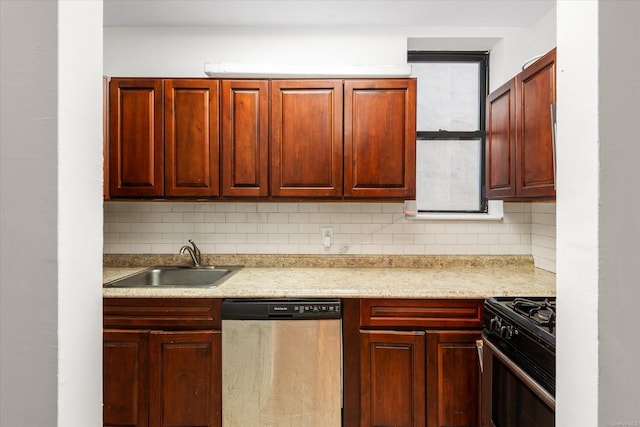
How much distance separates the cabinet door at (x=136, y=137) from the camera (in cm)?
218

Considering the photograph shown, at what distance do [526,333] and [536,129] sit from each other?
0.99 meters

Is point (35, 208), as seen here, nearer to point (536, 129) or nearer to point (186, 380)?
point (186, 380)

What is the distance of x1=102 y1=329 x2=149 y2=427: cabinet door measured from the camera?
1.87m

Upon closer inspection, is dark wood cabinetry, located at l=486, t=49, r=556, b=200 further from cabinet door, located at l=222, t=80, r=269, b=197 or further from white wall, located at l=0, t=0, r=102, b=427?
white wall, located at l=0, t=0, r=102, b=427

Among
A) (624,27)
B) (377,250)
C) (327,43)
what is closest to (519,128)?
(377,250)

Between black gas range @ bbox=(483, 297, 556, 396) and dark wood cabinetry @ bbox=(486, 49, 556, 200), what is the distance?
1.73ft

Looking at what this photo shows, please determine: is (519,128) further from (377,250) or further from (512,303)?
(377,250)

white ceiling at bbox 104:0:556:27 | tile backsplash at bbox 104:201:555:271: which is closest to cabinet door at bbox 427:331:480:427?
tile backsplash at bbox 104:201:555:271

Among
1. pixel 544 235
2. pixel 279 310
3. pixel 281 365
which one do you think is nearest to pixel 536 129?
pixel 544 235

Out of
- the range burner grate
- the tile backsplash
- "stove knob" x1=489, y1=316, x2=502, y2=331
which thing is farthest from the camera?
the tile backsplash

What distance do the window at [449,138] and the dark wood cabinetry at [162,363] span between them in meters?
1.73

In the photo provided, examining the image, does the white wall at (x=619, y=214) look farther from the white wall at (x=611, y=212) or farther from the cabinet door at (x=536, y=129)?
the cabinet door at (x=536, y=129)

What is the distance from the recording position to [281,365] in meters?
1.84

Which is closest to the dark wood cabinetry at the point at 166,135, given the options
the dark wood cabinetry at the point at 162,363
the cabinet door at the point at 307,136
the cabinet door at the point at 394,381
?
the cabinet door at the point at 307,136
